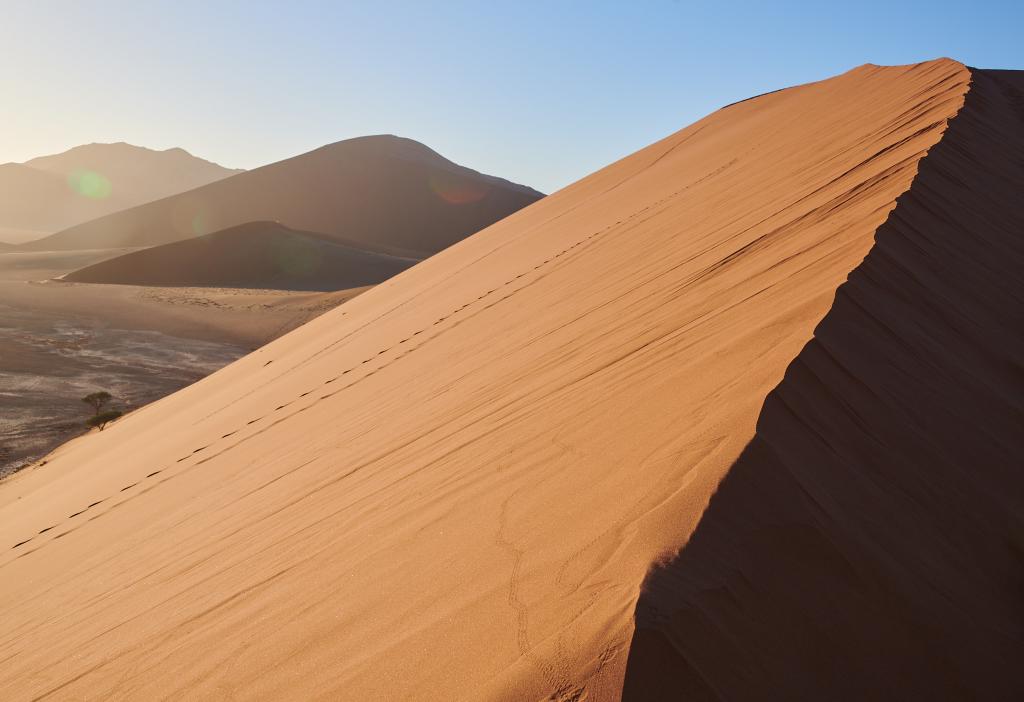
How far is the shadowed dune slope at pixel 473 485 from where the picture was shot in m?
1.86

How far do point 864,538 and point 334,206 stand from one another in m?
78.7

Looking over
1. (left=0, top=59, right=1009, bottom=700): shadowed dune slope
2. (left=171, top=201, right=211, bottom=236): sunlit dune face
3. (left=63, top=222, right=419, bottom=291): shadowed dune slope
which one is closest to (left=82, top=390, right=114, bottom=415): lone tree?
(left=0, top=59, right=1009, bottom=700): shadowed dune slope

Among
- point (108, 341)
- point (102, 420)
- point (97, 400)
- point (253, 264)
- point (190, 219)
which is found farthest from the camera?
point (190, 219)

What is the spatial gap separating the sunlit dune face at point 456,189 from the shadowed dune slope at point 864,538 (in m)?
75.3

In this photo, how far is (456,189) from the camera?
78.1 metres

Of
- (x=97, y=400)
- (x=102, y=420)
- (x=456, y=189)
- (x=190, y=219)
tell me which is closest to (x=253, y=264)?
(x=190, y=219)

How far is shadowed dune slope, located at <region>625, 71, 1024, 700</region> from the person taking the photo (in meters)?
1.59

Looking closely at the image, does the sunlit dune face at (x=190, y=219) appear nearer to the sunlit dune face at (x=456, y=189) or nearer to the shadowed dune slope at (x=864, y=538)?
the sunlit dune face at (x=456, y=189)

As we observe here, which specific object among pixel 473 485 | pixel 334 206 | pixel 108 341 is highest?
pixel 334 206

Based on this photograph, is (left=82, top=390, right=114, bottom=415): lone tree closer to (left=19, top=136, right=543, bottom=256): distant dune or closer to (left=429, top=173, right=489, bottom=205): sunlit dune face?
(left=19, top=136, right=543, bottom=256): distant dune

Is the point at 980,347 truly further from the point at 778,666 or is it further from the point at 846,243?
the point at 778,666

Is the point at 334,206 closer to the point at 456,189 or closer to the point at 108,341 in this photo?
the point at 456,189

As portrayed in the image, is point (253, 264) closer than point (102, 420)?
No

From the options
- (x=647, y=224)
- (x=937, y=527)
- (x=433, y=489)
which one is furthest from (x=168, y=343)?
(x=937, y=527)
